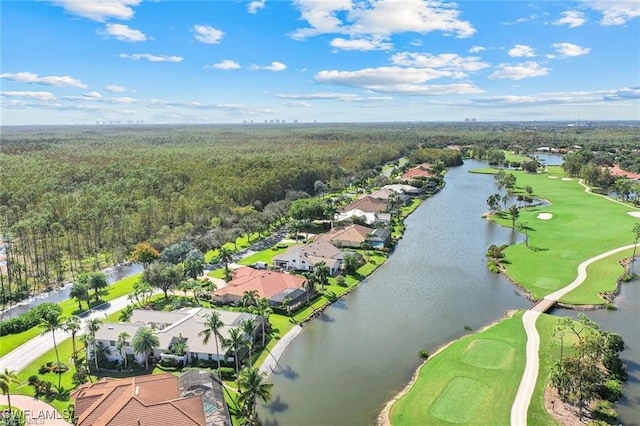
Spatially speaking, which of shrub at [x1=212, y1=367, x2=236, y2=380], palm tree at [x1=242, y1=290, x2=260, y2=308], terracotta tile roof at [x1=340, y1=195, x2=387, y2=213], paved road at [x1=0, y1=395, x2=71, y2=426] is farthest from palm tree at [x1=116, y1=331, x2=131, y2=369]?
terracotta tile roof at [x1=340, y1=195, x2=387, y2=213]

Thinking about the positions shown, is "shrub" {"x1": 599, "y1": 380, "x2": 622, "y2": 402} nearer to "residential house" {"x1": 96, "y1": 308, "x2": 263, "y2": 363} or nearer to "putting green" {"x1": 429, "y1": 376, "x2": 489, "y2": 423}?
"putting green" {"x1": 429, "y1": 376, "x2": 489, "y2": 423}

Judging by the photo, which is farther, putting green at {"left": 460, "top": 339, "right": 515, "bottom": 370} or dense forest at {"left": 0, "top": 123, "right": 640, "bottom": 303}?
dense forest at {"left": 0, "top": 123, "right": 640, "bottom": 303}

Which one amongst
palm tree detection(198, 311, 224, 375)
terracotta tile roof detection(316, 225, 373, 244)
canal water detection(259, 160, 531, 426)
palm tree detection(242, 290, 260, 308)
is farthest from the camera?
terracotta tile roof detection(316, 225, 373, 244)

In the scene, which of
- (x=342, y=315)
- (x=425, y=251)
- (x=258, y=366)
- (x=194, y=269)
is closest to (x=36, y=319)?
(x=194, y=269)

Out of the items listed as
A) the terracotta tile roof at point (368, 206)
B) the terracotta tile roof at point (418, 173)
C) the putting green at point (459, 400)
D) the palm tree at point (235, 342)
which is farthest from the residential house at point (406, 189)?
the palm tree at point (235, 342)

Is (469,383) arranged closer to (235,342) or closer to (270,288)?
(235,342)

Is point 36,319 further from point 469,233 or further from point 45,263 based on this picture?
point 469,233

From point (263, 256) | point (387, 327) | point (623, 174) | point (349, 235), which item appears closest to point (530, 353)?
point (387, 327)
